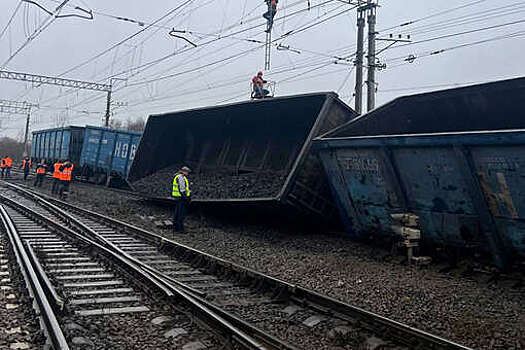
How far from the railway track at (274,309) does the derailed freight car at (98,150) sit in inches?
517

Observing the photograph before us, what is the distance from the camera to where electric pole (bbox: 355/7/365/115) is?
13.6 m

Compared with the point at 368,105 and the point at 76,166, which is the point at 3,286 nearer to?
the point at 368,105

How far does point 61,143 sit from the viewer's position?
75.4ft

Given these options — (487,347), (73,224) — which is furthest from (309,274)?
(73,224)

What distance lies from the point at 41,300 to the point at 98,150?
17.3 meters

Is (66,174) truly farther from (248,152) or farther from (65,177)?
(248,152)

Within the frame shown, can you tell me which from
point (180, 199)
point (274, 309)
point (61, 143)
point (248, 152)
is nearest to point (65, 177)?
A: point (248, 152)

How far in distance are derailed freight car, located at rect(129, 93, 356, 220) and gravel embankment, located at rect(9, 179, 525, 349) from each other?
0.79m

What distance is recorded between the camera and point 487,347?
345 centimetres

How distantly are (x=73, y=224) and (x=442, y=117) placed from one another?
748 centimetres

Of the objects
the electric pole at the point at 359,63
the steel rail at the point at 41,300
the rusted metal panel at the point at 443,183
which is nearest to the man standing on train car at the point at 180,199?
the steel rail at the point at 41,300

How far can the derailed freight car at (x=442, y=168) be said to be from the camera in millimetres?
4961

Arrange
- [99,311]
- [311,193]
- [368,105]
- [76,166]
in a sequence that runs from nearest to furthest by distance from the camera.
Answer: [99,311] < [311,193] < [368,105] < [76,166]

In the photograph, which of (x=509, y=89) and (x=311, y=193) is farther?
(x=311, y=193)
